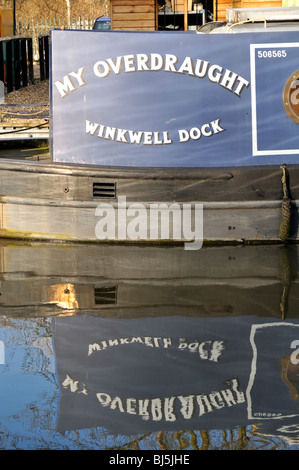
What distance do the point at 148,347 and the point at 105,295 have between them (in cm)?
144

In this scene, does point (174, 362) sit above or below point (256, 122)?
below

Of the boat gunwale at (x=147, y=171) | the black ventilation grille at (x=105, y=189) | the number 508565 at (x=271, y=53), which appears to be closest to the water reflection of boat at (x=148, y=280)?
the black ventilation grille at (x=105, y=189)

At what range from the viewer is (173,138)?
32.0 feet

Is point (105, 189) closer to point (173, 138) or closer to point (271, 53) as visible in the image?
point (173, 138)

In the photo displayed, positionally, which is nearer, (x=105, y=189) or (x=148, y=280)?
(x=148, y=280)

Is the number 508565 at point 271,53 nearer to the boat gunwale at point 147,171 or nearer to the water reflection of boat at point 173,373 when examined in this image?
the boat gunwale at point 147,171

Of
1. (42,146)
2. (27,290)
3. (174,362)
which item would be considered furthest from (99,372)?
(42,146)

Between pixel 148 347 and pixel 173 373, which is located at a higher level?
pixel 148 347

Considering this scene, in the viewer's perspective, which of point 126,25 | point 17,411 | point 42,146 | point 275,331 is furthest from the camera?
point 126,25

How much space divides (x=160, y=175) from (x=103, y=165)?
621mm

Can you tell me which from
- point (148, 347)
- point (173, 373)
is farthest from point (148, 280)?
point (173, 373)

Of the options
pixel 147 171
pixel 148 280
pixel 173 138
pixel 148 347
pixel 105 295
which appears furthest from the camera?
pixel 173 138

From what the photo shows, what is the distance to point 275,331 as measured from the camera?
7328 millimetres

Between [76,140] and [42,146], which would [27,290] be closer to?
[76,140]
